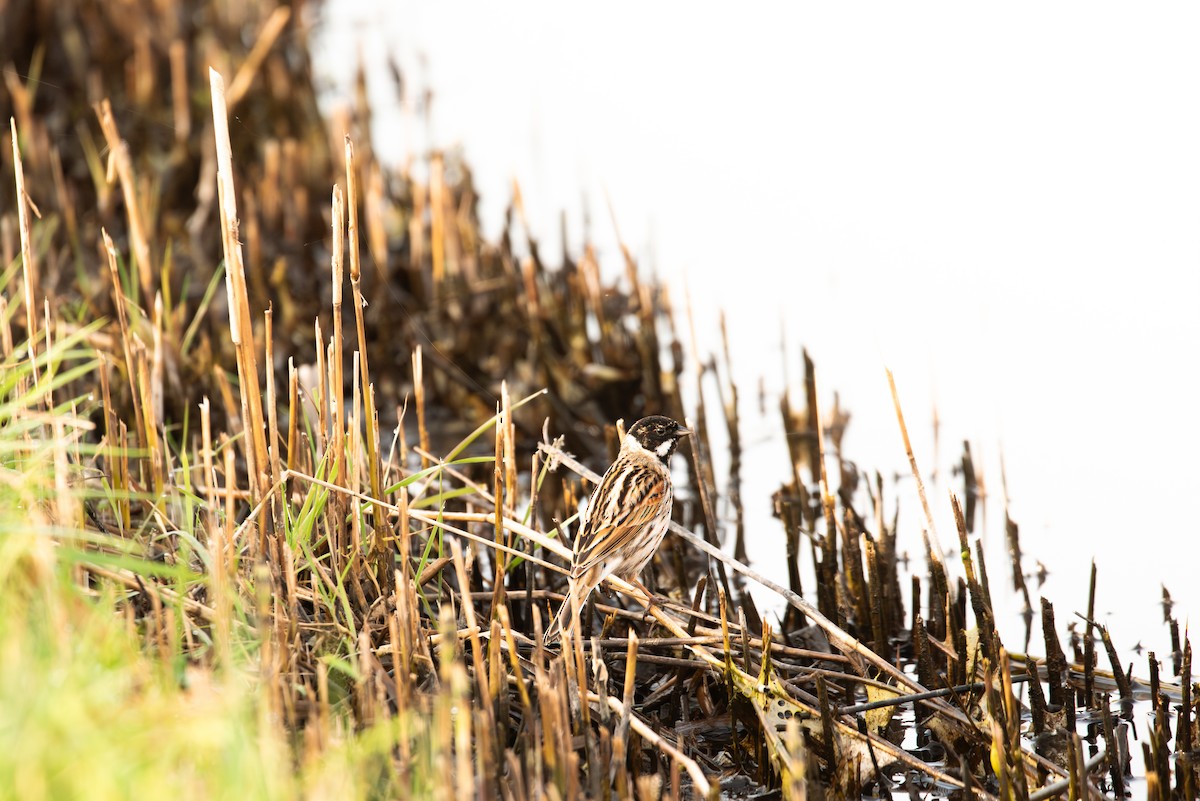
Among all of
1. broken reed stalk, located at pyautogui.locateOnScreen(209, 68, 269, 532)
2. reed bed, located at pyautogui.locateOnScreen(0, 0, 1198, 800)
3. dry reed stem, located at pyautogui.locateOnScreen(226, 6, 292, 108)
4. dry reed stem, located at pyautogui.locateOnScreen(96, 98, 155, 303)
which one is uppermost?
dry reed stem, located at pyautogui.locateOnScreen(226, 6, 292, 108)

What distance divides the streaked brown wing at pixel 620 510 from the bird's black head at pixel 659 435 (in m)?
0.16

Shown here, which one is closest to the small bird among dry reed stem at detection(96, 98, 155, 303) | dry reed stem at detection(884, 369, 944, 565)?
dry reed stem at detection(884, 369, 944, 565)

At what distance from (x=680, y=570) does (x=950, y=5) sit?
12450 millimetres

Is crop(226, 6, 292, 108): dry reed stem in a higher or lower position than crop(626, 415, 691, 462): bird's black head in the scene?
higher

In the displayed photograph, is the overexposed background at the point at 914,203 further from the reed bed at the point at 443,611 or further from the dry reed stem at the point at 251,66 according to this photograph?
the dry reed stem at the point at 251,66

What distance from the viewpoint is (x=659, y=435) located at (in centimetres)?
562

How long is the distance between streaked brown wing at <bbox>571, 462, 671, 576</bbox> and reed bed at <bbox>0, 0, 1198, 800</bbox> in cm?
13

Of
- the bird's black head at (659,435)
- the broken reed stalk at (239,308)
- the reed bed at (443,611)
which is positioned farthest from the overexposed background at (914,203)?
the broken reed stalk at (239,308)

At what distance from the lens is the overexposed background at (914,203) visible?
27.2 ft

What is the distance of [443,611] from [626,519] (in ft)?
4.36

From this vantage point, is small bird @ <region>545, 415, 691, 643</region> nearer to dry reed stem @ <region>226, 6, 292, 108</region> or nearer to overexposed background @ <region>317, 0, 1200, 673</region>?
overexposed background @ <region>317, 0, 1200, 673</region>

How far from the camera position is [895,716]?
512 cm

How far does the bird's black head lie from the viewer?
5.59 metres

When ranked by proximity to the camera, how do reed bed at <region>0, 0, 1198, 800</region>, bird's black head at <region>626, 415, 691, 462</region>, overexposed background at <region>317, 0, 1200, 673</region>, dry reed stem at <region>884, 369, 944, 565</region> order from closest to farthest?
1. reed bed at <region>0, 0, 1198, 800</region>
2. dry reed stem at <region>884, 369, 944, 565</region>
3. bird's black head at <region>626, 415, 691, 462</region>
4. overexposed background at <region>317, 0, 1200, 673</region>
